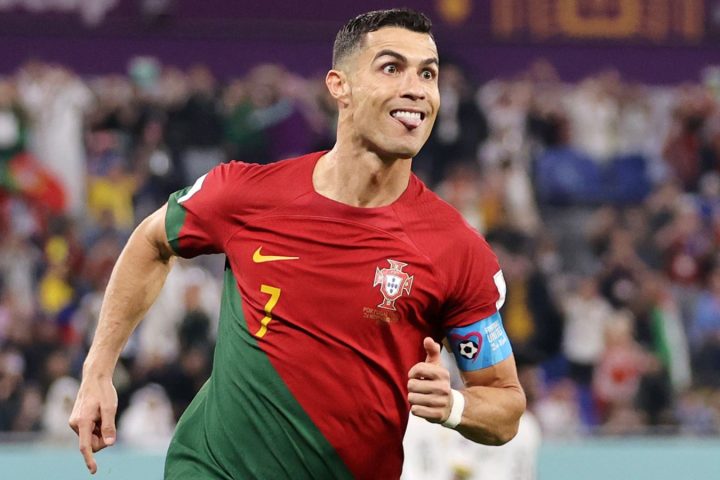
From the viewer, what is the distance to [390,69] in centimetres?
467

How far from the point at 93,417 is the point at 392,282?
1.04 metres

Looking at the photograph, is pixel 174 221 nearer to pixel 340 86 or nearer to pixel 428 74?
pixel 340 86

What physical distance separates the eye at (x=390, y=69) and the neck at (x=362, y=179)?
0.26 m

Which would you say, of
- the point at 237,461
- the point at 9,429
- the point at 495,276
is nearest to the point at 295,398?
the point at 237,461

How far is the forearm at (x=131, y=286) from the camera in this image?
16.0 ft

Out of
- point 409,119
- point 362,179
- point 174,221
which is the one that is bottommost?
point 174,221

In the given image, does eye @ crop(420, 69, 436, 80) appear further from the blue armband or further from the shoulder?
the blue armband

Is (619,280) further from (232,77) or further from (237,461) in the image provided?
(237,461)

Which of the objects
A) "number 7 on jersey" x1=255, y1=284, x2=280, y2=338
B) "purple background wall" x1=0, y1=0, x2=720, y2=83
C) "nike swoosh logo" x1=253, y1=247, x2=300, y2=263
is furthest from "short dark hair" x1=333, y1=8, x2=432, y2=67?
"purple background wall" x1=0, y1=0, x2=720, y2=83

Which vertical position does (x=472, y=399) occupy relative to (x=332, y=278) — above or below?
below

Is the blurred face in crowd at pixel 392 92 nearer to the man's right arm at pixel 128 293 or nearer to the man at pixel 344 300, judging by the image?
the man at pixel 344 300

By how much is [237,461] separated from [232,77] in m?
11.2

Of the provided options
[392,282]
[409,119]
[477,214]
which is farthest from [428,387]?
[477,214]

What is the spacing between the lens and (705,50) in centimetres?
1586
